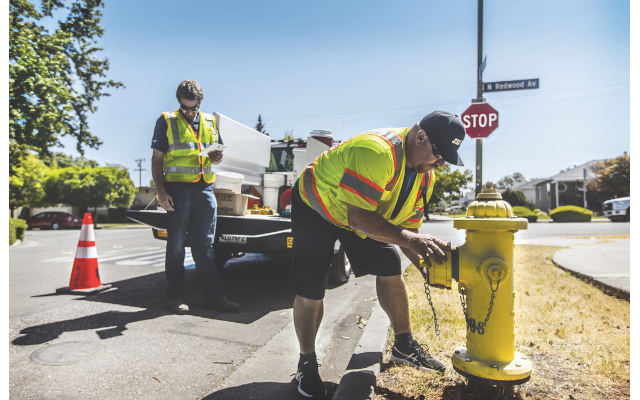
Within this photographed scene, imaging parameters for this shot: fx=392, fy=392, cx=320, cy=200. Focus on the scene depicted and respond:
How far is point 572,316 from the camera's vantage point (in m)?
3.41

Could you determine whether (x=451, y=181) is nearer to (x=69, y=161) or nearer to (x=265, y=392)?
(x=265, y=392)

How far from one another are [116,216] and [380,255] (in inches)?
1712

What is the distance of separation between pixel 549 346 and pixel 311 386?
5.65 feet

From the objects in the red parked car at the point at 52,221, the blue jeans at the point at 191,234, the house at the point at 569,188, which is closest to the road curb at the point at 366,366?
the blue jeans at the point at 191,234

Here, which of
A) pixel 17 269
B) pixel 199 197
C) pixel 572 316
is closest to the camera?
pixel 572 316

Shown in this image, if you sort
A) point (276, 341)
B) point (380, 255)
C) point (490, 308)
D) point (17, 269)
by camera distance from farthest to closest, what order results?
1. point (17, 269)
2. point (276, 341)
3. point (380, 255)
4. point (490, 308)

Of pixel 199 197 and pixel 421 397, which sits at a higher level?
pixel 199 197

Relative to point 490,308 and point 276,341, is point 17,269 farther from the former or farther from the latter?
point 490,308

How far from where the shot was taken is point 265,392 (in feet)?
7.29

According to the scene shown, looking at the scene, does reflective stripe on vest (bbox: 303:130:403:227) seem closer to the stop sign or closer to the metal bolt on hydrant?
the metal bolt on hydrant

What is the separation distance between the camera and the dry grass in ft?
6.79

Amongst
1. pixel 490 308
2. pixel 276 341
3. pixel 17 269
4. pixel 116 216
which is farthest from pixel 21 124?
pixel 116 216

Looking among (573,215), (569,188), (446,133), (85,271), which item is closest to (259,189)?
(85,271)

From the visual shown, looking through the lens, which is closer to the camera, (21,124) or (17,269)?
(17,269)
